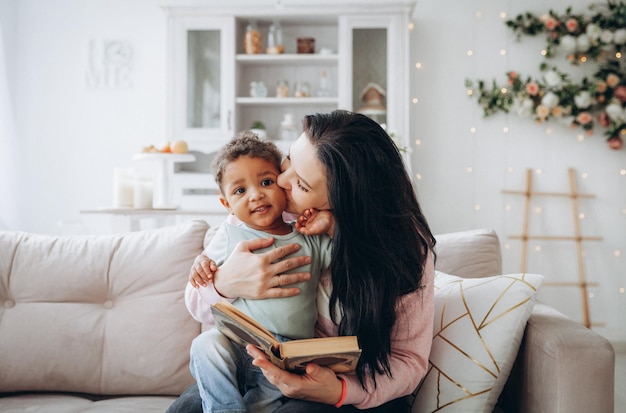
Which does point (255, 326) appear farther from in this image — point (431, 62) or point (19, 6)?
point (19, 6)

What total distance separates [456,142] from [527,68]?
696mm

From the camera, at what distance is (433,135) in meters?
3.90

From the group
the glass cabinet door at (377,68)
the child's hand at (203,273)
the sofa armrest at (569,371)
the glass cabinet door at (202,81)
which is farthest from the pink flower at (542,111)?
the child's hand at (203,273)

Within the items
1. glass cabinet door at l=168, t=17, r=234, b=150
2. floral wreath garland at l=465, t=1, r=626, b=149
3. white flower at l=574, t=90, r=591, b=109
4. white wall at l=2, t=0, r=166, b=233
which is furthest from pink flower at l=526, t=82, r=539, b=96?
white wall at l=2, t=0, r=166, b=233

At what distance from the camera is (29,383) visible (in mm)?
1607

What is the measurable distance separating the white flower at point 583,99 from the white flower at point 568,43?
11.8 inches

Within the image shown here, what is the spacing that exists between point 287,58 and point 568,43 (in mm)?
1861

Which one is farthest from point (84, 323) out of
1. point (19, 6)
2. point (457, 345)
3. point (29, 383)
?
point (19, 6)

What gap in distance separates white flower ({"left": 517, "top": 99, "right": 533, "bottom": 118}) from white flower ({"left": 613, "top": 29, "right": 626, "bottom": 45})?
0.66 m

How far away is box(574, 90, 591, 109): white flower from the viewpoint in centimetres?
363

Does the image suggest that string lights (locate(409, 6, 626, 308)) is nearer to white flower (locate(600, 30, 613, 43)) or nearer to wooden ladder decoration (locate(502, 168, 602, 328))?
wooden ladder decoration (locate(502, 168, 602, 328))

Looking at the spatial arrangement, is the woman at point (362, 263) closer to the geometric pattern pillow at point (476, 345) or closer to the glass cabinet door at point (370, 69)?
the geometric pattern pillow at point (476, 345)

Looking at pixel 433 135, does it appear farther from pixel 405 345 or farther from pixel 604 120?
pixel 405 345

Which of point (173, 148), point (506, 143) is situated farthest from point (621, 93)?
point (173, 148)
